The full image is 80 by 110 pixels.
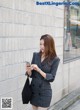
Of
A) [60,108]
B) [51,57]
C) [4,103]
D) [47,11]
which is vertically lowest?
[60,108]

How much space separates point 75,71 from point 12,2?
5.59m

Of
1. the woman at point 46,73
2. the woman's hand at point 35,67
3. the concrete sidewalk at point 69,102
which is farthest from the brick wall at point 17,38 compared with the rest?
the concrete sidewalk at point 69,102

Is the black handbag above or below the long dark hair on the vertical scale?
below

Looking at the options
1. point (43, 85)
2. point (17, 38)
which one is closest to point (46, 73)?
point (43, 85)

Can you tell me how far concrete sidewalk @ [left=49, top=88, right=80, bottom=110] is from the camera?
9.54 meters

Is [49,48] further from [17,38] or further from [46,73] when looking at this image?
[17,38]

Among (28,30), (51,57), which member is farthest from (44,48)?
(28,30)

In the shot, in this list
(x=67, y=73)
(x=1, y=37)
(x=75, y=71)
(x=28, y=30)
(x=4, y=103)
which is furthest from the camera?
(x=75, y=71)

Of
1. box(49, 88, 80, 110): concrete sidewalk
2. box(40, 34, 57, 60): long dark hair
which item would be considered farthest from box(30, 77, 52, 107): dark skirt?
box(49, 88, 80, 110): concrete sidewalk

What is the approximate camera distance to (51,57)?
564 centimetres

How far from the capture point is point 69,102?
1023 cm

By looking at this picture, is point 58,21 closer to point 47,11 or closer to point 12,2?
point 47,11

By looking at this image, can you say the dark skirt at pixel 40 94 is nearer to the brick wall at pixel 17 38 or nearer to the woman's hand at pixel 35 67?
the woman's hand at pixel 35 67

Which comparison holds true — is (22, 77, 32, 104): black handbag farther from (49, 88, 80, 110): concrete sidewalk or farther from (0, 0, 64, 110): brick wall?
(49, 88, 80, 110): concrete sidewalk
